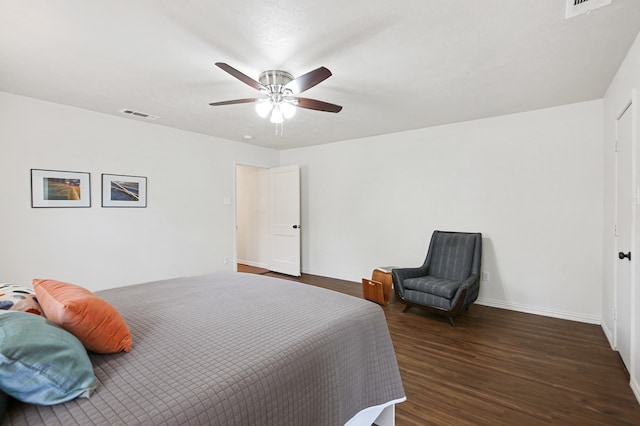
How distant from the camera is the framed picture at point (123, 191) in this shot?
3.78 meters

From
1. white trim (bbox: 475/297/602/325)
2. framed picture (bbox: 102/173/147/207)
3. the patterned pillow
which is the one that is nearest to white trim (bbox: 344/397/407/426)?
the patterned pillow

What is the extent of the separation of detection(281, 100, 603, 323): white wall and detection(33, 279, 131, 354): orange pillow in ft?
13.2

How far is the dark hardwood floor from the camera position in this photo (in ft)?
6.18

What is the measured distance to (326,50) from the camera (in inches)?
88.0

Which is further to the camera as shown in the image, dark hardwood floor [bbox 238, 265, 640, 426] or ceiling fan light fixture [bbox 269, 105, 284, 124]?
ceiling fan light fixture [bbox 269, 105, 284, 124]

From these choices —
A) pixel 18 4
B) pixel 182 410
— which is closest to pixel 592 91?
pixel 182 410

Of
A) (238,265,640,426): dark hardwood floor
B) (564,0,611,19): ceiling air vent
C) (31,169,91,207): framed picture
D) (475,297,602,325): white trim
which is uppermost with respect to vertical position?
(564,0,611,19): ceiling air vent

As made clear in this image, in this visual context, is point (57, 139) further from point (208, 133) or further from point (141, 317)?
point (141, 317)

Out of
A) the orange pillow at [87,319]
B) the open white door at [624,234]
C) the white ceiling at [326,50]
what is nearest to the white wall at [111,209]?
the white ceiling at [326,50]

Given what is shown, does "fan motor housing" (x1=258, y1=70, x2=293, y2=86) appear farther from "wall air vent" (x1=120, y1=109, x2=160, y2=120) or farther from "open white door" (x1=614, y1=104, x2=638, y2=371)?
"open white door" (x1=614, y1=104, x2=638, y2=371)

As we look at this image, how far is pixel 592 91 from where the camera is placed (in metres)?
3.06

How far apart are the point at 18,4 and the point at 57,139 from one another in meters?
2.10

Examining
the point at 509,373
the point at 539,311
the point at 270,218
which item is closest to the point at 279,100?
the point at 509,373

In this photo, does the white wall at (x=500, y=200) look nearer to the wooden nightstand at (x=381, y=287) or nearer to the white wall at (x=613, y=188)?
the white wall at (x=613, y=188)
